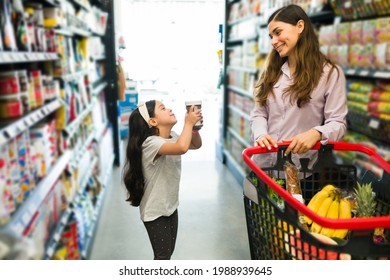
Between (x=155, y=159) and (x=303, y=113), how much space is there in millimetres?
500

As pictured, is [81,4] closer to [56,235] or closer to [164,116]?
[56,235]

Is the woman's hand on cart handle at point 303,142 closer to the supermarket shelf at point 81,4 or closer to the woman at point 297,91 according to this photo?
the woman at point 297,91

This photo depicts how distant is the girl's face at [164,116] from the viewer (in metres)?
0.98

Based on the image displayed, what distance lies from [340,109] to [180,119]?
51 cm

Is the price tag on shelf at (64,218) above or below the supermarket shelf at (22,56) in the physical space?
below

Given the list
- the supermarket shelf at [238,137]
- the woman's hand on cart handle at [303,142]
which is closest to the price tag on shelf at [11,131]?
the woman's hand on cart handle at [303,142]

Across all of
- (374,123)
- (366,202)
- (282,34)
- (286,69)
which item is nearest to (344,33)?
(374,123)

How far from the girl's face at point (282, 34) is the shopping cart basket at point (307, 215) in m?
0.27

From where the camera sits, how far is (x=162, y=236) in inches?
45.4

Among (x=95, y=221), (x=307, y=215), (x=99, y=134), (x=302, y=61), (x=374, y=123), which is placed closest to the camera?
(x=307, y=215)

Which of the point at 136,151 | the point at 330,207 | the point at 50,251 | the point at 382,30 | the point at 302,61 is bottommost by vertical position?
the point at 50,251

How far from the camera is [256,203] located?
2.70 ft

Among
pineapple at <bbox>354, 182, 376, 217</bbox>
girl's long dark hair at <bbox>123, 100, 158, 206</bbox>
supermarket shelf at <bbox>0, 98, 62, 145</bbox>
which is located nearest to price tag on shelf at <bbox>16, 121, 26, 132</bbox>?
supermarket shelf at <bbox>0, 98, 62, 145</bbox>
